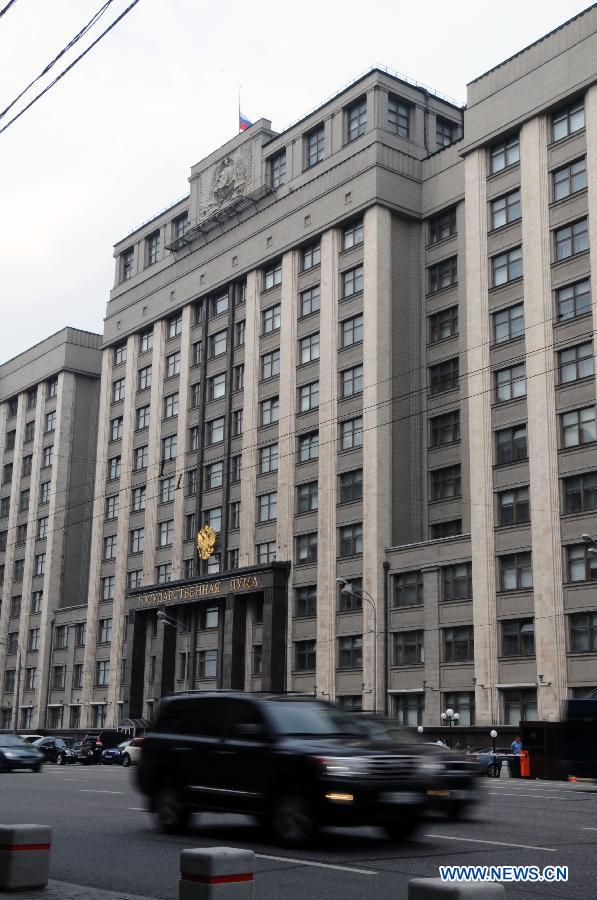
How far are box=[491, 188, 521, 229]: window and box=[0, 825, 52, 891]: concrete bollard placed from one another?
51722 mm

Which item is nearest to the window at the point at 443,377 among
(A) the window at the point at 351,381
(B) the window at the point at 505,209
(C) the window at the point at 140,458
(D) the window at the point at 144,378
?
(A) the window at the point at 351,381

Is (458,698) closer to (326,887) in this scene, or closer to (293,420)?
(293,420)

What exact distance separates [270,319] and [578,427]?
26.3m

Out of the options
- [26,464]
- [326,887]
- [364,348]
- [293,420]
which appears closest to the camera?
[326,887]

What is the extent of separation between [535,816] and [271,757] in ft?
20.1

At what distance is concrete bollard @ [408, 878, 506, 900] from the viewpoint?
686 cm

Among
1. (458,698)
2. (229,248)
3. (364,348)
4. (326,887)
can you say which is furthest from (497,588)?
(326,887)

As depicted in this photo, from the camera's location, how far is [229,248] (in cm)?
7575

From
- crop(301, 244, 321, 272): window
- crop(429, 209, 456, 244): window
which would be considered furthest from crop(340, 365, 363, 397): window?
crop(429, 209, 456, 244): window

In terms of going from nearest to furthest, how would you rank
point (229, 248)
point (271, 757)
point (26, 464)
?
point (271, 757) < point (229, 248) < point (26, 464)

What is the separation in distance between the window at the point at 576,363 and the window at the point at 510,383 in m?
2.31

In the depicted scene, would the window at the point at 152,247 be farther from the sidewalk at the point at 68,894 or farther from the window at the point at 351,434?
the sidewalk at the point at 68,894

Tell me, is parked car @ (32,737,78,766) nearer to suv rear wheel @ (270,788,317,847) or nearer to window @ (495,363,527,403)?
window @ (495,363,527,403)

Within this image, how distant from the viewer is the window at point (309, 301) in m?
68.0
